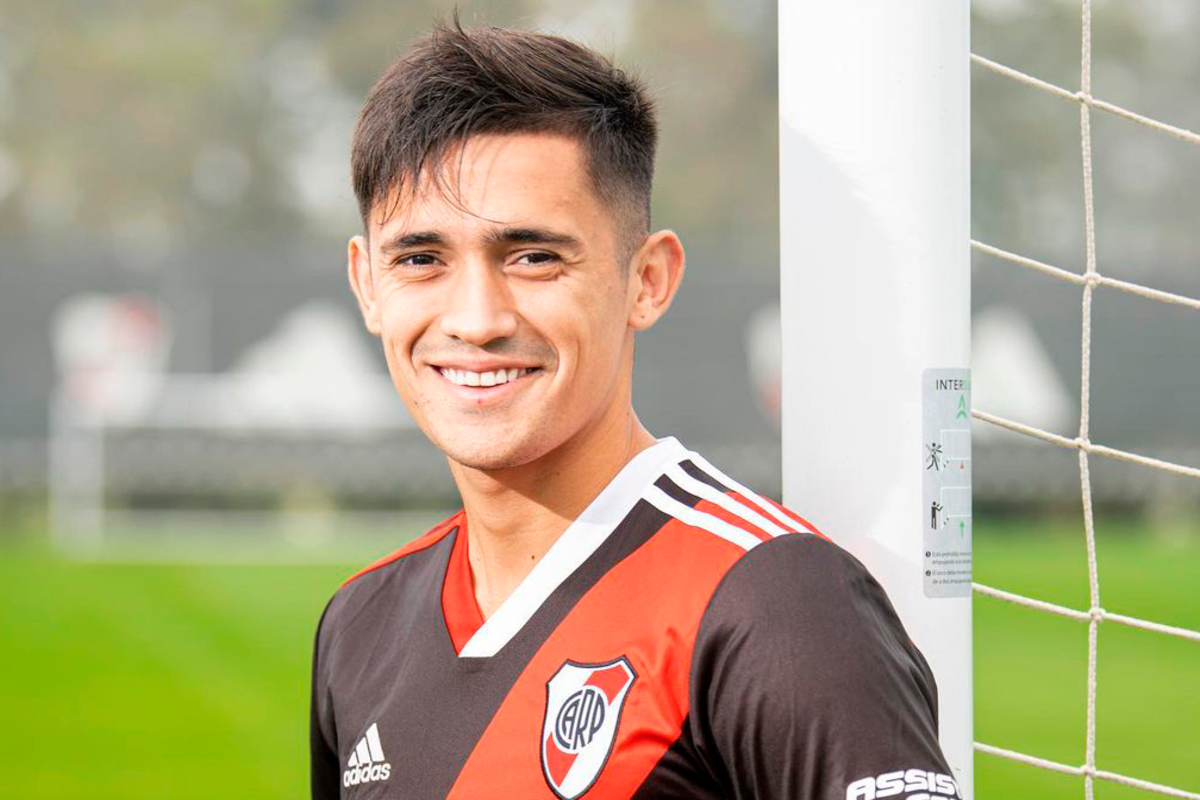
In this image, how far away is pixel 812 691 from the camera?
5.65 feet

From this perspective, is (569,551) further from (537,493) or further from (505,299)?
(505,299)

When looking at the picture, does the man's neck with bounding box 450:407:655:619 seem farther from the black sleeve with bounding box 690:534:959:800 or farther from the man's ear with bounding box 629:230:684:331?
the black sleeve with bounding box 690:534:959:800

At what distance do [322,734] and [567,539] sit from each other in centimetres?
49

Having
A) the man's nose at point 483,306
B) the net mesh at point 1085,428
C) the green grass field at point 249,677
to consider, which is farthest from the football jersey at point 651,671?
the green grass field at point 249,677

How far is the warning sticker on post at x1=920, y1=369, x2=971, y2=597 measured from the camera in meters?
2.05

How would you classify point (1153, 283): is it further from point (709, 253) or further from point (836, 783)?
point (836, 783)

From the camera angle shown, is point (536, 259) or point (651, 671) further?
point (536, 259)

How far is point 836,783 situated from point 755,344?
19282 millimetres

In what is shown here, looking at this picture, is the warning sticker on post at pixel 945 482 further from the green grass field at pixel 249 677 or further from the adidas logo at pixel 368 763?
the green grass field at pixel 249 677

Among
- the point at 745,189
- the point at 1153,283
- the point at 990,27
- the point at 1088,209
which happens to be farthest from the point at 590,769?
the point at 990,27

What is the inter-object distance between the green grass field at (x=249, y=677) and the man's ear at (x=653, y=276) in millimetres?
5608

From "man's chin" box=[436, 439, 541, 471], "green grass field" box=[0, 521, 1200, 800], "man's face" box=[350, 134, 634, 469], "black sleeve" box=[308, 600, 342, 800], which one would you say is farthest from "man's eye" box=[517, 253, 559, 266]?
"green grass field" box=[0, 521, 1200, 800]

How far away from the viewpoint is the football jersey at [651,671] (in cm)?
173

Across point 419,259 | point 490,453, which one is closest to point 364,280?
point 419,259
